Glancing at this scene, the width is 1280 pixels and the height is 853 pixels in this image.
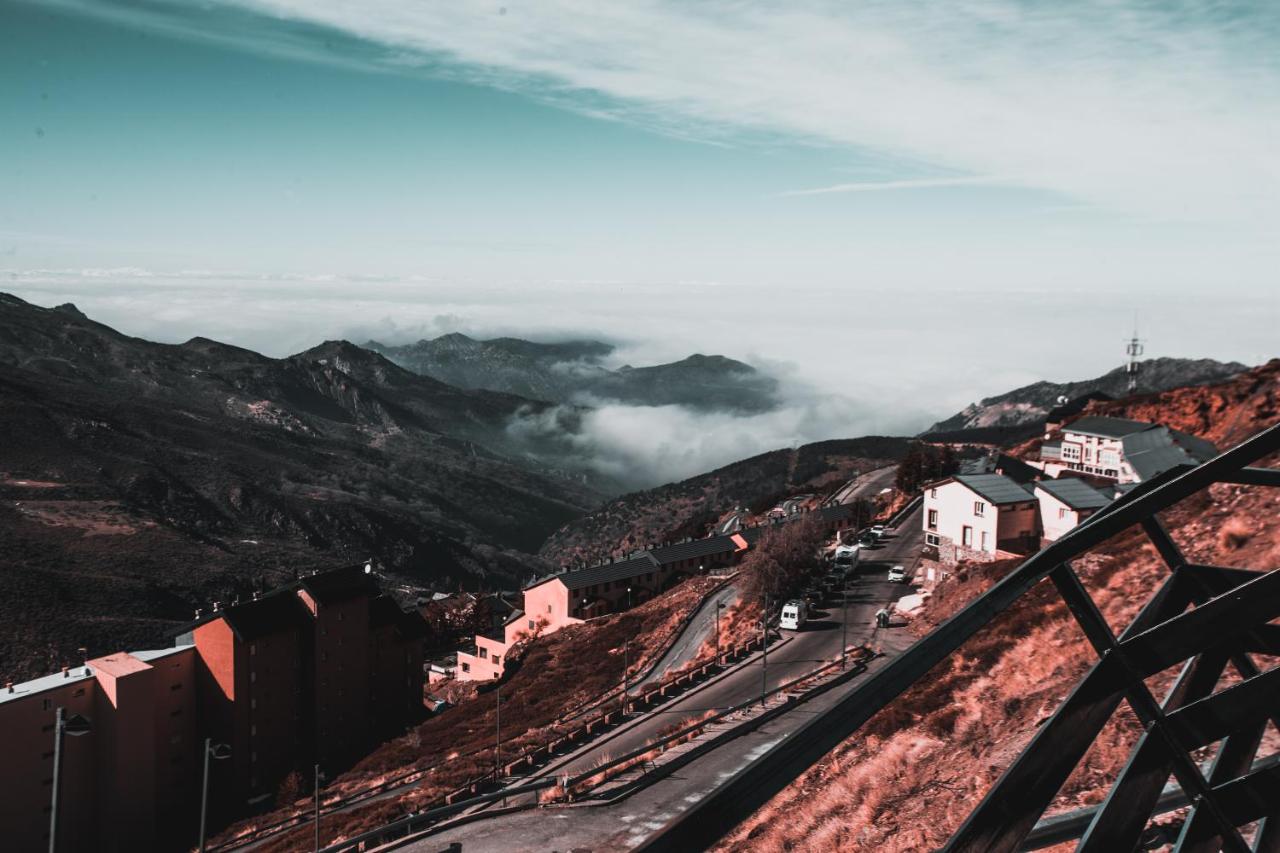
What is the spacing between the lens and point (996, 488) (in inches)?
2131

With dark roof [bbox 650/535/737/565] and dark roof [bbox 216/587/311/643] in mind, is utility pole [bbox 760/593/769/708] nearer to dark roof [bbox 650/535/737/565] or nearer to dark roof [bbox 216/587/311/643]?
dark roof [bbox 216/587/311/643]

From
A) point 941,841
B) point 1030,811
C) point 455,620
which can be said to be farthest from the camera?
point 455,620

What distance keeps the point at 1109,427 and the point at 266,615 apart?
2505 inches

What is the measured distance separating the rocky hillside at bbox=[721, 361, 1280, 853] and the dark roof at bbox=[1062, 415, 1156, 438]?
44934 millimetres

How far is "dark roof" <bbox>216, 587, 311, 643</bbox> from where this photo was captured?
53.5 metres

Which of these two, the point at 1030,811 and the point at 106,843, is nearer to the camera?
the point at 1030,811

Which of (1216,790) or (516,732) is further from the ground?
(1216,790)

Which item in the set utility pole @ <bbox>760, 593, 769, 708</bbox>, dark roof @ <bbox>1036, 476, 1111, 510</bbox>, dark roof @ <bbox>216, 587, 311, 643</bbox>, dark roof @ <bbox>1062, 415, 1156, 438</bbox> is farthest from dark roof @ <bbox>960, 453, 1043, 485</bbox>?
dark roof @ <bbox>216, 587, 311, 643</bbox>

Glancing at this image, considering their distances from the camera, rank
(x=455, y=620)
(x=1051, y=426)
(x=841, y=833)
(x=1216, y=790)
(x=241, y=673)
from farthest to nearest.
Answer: (x=1051, y=426) → (x=455, y=620) → (x=241, y=673) → (x=841, y=833) → (x=1216, y=790)

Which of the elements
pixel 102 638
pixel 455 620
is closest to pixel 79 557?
pixel 102 638

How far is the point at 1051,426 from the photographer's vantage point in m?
108

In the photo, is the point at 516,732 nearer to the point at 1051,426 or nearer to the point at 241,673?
the point at 241,673

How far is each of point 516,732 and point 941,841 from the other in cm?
3382

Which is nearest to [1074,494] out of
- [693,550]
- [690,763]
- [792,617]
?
[792,617]
